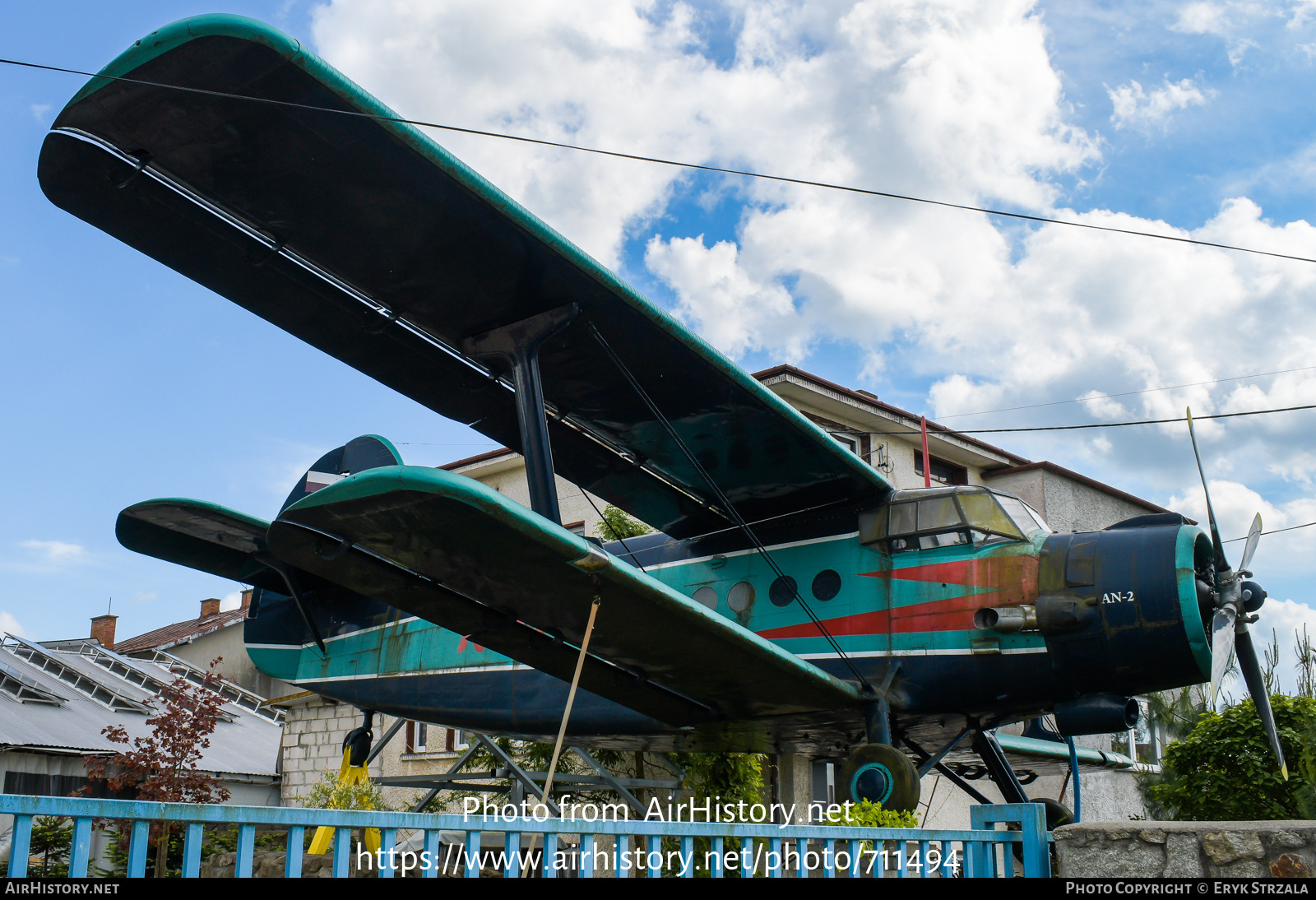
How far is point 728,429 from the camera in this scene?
9273 mm

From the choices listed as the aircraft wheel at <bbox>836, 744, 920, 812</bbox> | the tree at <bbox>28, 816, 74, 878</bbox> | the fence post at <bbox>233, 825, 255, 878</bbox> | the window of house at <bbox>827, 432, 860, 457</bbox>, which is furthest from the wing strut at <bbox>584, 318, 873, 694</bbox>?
the tree at <bbox>28, 816, 74, 878</bbox>

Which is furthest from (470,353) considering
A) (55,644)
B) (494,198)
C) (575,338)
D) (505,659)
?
(55,644)

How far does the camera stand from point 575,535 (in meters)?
6.52

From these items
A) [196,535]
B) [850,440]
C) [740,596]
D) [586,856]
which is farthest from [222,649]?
[586,856]

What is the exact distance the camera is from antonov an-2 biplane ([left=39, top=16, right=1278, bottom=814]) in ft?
20.9

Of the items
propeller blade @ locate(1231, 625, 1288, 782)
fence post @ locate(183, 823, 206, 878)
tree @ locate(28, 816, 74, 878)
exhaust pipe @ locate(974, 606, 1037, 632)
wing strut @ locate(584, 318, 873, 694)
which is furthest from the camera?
tree @ locate(28, 816, 74, 878)

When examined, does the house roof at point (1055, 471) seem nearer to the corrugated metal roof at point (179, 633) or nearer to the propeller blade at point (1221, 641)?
the propeller blade at point (1221, 641)

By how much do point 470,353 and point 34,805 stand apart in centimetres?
577

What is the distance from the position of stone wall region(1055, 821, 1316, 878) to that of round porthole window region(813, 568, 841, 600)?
439cm

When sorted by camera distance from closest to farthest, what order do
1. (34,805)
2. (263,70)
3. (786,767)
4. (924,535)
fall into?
(34,805) < (263,70) < (924,535) < (786,767)

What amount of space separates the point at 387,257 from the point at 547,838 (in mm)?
4761

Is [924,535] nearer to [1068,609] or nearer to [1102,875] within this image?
[1068,609]

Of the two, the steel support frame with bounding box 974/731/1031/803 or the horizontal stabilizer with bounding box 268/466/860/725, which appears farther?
the steel support frame with bounding box 974/731/1031/803

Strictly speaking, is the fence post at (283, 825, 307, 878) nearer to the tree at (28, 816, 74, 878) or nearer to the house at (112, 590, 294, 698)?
the tree at (28, 816, 74, 878)
